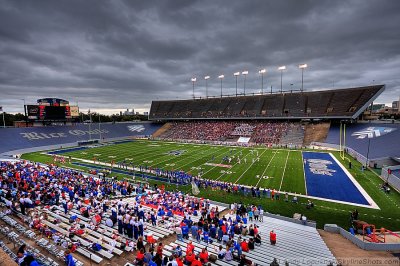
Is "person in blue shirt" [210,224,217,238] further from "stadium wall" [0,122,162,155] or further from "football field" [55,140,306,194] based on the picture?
"stadium wall" [0,122,162,155]

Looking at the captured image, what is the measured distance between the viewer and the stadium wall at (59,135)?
47.2 meters

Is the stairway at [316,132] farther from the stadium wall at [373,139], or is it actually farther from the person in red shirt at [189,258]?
the person in red shirt at [189,258]

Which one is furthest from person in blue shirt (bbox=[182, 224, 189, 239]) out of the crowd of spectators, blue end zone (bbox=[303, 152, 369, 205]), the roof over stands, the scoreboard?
the scoreboard

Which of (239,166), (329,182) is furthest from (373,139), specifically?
(239,166)

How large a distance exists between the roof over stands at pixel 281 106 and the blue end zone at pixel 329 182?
27.7m

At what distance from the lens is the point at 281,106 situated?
65.4 m

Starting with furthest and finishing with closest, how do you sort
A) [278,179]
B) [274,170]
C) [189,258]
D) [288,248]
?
[274,170], [278,179], [288,248], [189,258]

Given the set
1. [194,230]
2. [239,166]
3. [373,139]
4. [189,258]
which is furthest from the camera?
[373,139]

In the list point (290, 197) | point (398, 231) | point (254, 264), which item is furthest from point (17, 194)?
point (398, 231)

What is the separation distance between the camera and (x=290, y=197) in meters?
19.5

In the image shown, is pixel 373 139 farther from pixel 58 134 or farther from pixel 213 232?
pixel 58 134

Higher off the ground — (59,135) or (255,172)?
(59,135)

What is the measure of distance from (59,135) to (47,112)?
7097 millimetres

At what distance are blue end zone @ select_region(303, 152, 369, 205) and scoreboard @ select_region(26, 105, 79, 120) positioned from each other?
61915 mm
